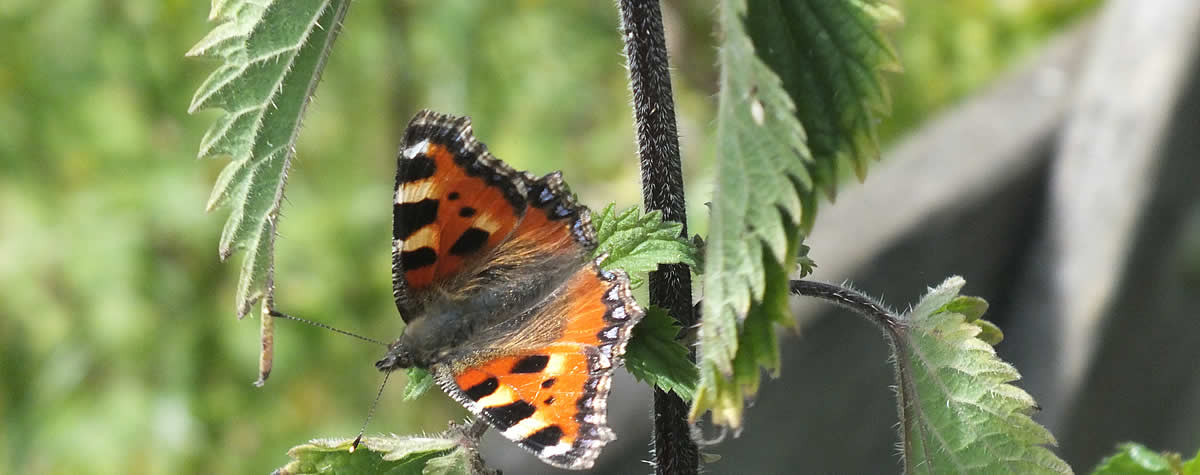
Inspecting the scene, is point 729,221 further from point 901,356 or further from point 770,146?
point 901,356

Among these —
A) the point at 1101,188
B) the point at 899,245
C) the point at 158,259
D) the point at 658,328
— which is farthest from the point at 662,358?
the point at 1101,188

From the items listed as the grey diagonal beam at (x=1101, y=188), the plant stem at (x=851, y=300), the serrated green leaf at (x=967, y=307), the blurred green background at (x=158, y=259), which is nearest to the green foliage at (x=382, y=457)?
the plant stem at (x=851, y=300)

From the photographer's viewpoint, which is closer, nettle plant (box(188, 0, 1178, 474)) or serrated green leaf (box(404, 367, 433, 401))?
nettle plant (box(188, 0, 1178, 474))

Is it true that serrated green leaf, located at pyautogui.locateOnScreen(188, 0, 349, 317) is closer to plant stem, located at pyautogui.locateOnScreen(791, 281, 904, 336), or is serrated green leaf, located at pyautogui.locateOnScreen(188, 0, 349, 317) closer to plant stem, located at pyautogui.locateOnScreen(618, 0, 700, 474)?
plant stem, located at pyautogui.locateOnScreen(618, 0, 700, 474)

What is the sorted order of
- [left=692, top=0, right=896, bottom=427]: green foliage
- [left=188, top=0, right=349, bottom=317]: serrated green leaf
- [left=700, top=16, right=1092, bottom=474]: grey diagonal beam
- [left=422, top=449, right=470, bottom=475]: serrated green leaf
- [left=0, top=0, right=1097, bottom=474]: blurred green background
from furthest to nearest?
1. [left=0, top=0, right=1097, bottom=474]: blurred green background
2. [left=700, top=16, right=1092, bottom=474]: grey diagonal beam
3. [left=422, top=449, right=470, bottom=475]: serrated green leaf
4. [left=188, top=0, right=349, bottom=317]: serrated green leaf
5. [left=692, top=0, right=896, bottom=427]: green foliage

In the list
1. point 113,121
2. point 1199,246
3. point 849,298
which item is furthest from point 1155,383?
point 113,121

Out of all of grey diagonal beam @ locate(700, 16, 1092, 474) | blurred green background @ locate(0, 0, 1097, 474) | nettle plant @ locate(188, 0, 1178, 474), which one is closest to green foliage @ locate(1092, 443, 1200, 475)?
nettle plant @ locate(188, 0, 1178, 474)

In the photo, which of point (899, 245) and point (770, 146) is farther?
point (899, 245)

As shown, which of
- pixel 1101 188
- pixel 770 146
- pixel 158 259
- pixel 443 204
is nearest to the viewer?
pixel 770 146
